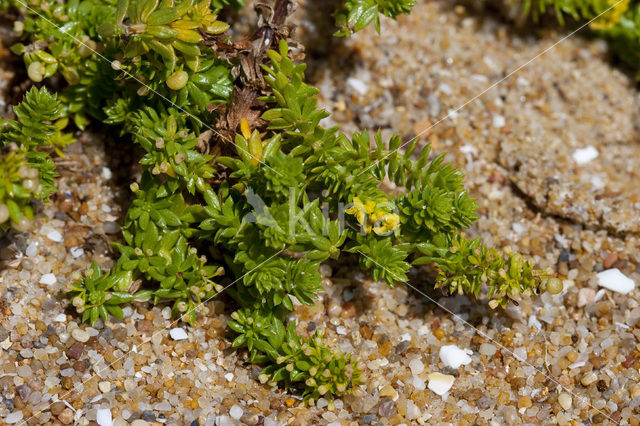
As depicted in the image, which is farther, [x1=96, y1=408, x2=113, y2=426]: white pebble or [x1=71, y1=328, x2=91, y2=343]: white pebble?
[x1=71, y1=328, x2=91, y2=343]: white pebble

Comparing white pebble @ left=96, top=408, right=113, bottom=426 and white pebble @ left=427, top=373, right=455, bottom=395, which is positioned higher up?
white pebble @ left=427, top=373, right=455, bottom=395

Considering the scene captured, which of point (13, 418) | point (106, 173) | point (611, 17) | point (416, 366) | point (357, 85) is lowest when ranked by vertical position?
point (13, 418)

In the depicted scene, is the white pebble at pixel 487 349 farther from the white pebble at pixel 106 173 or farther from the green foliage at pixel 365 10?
the white pebble at pixel 106 173

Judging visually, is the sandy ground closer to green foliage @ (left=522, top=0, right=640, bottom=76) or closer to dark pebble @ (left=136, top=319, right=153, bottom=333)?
dark pebble @ (left=136, top=319, right=153, bottom=333)

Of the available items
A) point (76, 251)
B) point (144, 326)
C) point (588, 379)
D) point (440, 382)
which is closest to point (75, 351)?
point (144, 326)

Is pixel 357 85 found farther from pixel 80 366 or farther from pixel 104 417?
pixel 104 417

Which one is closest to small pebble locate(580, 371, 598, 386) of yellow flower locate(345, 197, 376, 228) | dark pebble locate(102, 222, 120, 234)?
yellow flower locate(345, 197, 376, 228)

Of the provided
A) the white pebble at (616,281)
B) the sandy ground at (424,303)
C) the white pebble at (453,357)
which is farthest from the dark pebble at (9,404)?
the white pebble at (616,281)
